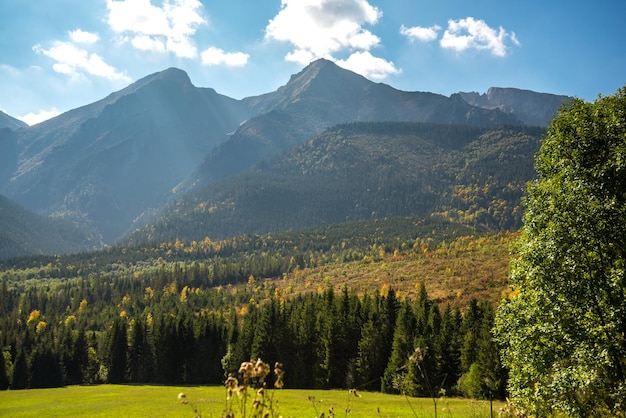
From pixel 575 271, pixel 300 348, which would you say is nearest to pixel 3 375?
pixel 300 348

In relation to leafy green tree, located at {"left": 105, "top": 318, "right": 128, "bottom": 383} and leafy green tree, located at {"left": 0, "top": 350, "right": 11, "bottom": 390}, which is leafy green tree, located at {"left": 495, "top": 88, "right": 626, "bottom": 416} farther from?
leafy green tree, located at {"left": 0, "top": 350, "right": 11, "bottom": 390}

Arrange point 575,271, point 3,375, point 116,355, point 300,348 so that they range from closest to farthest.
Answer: point 575,271
point 300,348
point 3,375
point 116,355

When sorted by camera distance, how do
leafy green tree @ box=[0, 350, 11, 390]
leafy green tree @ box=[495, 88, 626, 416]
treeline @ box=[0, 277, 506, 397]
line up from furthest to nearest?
leafy green tree @ box=[0, 350, 11, 390] < treeline @ box=[0, 277, 506, 397] < leafy green tree @ box=[495, 88, 626, 416]

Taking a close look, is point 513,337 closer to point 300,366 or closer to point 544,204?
point 544,204

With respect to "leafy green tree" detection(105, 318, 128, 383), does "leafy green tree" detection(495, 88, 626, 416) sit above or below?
above

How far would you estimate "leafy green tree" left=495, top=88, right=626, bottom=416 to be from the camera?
19281mm

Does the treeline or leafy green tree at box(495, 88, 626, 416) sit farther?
the treeline

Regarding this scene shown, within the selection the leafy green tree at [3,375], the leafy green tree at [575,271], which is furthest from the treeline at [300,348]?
the leafy green tree at [575,271]

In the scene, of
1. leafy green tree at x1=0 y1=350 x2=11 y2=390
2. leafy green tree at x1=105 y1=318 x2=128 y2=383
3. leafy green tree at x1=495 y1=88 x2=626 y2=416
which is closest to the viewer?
leafy green tree at x1=495 y1=88 x2=626 y2=416

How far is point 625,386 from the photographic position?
17109mm

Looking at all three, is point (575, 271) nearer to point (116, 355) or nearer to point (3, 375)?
point (116, 355)

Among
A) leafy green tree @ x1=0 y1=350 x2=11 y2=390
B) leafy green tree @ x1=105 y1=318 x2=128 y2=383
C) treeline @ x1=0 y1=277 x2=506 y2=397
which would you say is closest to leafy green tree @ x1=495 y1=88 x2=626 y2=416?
treeline @ x1=0 y1=277 x2=506 y2=397

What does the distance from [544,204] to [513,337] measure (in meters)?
7.27

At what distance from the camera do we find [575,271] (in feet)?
69.3
